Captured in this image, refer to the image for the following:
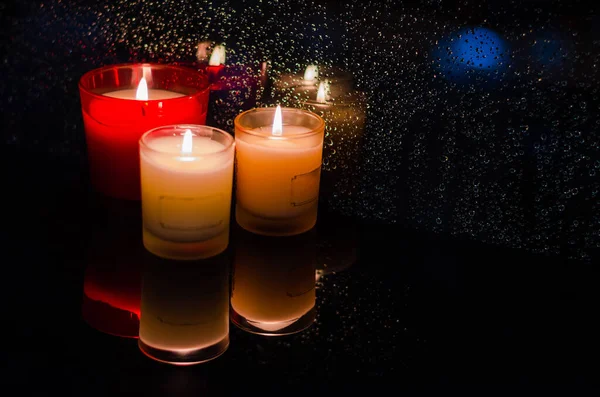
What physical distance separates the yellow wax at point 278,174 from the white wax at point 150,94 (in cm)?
14

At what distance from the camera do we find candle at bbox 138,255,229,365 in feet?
1.89

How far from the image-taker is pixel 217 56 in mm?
850

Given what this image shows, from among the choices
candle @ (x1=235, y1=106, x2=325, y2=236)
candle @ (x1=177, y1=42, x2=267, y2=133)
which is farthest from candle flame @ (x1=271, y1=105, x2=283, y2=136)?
candle @ (x1=177, y1=42, x2=267, y2=133)

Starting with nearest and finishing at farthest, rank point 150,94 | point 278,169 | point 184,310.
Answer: point 184,310 → point 278,169 → point 150,94

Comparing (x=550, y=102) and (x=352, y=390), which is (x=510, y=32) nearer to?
(x=550, y=102)

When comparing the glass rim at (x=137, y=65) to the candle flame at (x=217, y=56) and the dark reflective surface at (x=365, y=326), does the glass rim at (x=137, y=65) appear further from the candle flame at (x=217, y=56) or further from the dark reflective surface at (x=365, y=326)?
the dark reflective surface at (x=365, y=326)

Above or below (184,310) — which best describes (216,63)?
above

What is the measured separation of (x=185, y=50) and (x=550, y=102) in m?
0.42

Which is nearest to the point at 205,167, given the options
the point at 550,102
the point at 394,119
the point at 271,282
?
the point at 271,282

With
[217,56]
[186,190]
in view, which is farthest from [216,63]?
[186,190]

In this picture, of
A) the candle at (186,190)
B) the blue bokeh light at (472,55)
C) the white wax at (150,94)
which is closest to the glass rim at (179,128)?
the candle at (186,190)

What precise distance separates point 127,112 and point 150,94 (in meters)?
0.08

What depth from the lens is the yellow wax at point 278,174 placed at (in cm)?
72

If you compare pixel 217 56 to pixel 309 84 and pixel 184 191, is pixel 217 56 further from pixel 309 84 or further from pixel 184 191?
pixel 184 191
